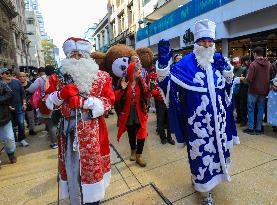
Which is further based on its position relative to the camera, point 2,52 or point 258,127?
point 2,52

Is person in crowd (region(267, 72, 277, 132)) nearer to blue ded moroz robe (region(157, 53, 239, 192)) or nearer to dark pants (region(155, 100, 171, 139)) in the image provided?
dark pants (region(155, 100, 171, 139))

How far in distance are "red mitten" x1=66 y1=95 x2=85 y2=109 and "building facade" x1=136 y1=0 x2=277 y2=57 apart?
27.8 feet

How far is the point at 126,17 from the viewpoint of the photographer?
2525 cm

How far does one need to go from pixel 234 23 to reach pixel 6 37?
988 inches

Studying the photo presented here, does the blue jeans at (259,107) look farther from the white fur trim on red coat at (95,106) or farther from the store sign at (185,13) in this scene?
the store sign at (185,13)

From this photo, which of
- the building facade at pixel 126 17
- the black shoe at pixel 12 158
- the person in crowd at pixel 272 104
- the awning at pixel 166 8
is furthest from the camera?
the building facade at pixel 126 17

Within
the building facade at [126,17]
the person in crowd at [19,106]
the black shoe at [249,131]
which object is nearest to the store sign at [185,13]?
the building facade at [126,17]

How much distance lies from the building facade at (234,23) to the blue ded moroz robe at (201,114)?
747 cm

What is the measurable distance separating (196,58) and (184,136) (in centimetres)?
90

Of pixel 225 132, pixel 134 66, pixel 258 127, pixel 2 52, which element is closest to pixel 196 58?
pixel 225 132

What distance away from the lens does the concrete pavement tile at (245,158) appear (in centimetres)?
381

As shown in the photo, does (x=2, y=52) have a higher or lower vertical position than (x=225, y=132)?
higher

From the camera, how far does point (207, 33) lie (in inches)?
110

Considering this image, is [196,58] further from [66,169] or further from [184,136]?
[66,169]
